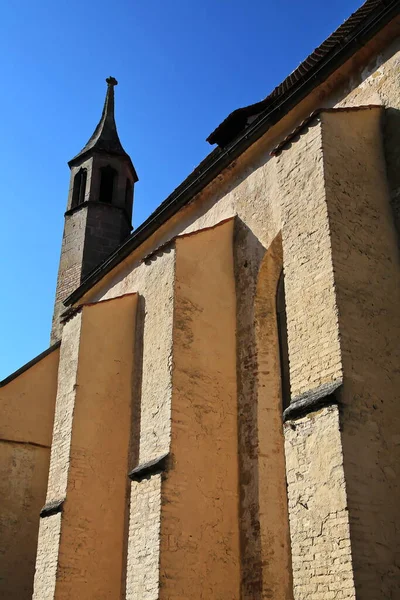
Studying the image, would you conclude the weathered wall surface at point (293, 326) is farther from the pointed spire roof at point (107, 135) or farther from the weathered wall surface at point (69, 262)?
the pointed spire roof at point (107, 135)

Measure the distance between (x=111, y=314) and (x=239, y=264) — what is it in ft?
9.51

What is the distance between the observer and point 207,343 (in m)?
9.77

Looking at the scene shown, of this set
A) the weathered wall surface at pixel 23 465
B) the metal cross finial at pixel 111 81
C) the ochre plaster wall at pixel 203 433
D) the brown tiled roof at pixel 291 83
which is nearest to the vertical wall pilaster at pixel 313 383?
the brown tiled roof at pixel 291 83

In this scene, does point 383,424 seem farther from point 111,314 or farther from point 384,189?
point 111,314

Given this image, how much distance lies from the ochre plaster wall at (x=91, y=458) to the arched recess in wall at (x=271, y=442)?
2924 millimetres

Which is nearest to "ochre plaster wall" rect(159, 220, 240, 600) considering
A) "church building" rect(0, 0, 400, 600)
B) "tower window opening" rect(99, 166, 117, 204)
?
"church building" rect(0, 0, 400, 600)

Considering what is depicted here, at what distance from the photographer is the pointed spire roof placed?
19609mm

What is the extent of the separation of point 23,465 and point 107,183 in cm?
878

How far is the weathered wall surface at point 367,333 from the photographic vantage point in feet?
19.3

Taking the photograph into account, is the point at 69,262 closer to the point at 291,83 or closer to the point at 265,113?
the point at 291,83

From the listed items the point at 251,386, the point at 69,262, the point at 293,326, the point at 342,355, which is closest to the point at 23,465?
the point at 69,262

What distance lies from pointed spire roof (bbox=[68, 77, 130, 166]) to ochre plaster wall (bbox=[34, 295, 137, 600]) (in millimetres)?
8456

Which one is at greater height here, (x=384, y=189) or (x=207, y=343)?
(x=384, y=189)

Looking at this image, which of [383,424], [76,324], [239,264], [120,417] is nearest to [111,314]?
[76,324]
